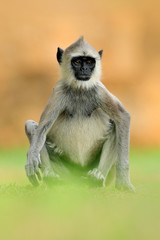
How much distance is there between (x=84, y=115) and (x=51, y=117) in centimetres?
54

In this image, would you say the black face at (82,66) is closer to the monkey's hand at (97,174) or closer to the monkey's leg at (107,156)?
the monkey's leg at (107,156)

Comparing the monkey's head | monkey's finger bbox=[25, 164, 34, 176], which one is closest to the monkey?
the monkey's head

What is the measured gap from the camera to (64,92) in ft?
24.6

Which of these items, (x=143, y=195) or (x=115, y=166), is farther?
(x=115, y=166)

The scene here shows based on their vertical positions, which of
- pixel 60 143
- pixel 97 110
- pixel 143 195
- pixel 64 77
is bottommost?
pixel 143 195

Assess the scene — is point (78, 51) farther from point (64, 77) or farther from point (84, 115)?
point (84, 115)

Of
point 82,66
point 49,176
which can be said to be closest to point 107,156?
point 49,176

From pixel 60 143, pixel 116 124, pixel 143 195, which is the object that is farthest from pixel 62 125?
pixel 143 195

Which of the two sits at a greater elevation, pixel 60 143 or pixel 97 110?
pixel 97 110

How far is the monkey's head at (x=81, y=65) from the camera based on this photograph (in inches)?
289

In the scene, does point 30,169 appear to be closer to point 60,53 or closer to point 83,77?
point 83,77

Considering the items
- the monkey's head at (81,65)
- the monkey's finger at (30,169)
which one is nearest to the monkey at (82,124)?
the monkey's head at (81,65)

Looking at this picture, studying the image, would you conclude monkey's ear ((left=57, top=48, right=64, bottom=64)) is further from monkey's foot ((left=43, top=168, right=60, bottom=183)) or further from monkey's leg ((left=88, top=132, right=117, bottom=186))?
monkey's foot ((left=43, top=168, right=60, bottom=183))

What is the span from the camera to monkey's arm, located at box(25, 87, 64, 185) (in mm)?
7145
